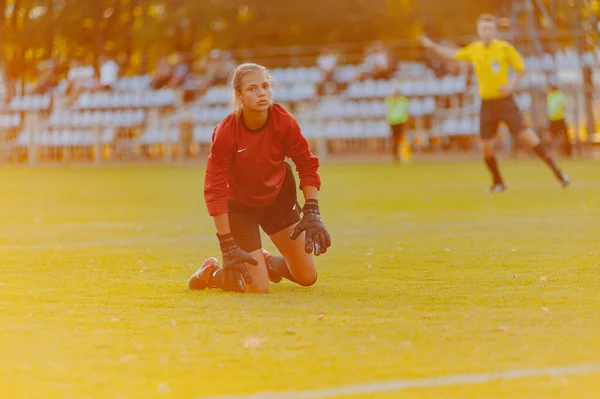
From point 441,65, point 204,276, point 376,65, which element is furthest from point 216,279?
point 376,65

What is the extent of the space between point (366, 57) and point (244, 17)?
11.1m

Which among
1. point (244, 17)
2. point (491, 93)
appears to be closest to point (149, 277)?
point (491, 93)

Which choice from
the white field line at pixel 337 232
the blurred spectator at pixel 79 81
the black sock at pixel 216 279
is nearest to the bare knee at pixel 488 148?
the white field line at pixel 337 232

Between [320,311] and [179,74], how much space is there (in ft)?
103

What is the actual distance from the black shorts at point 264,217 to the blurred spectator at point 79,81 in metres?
32.2

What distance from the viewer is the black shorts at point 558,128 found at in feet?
104

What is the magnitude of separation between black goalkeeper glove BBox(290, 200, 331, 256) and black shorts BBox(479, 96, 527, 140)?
9.98 m

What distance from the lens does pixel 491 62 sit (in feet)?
55.4

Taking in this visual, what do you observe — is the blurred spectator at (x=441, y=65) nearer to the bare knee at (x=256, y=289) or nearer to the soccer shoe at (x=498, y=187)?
the soccer shoe at (x=498, y=187)

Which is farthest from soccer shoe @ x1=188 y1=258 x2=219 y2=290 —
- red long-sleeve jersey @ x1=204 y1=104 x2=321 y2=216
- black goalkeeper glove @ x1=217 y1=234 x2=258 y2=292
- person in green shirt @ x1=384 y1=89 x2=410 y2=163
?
person in green shirt @ x1=384 y1=89 x2=410 y2=163

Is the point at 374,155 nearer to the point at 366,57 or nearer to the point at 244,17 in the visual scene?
the point at 366,57

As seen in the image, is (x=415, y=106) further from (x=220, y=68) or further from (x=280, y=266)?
(x=280, y=266)

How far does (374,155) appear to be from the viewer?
36.7 m

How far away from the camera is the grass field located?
4559 mm
